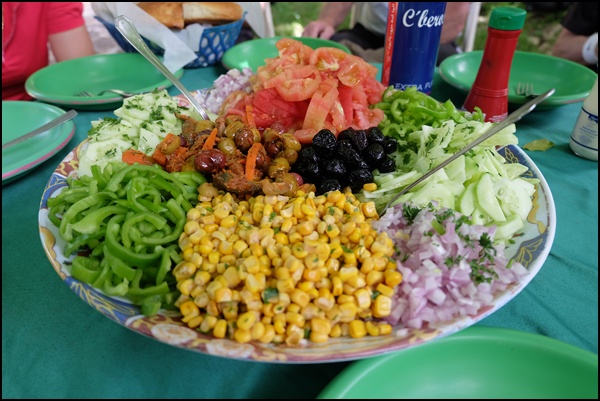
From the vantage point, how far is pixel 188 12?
9.38 ft

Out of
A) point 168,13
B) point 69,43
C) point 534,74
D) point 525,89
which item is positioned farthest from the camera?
point 69,43

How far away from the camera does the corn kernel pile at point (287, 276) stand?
1.07m

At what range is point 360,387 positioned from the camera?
95 cm

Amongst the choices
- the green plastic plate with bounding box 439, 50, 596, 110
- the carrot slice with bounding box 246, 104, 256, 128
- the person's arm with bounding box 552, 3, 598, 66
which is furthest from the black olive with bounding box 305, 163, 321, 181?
the person's arm with bounding box 552, 3, 598, 66

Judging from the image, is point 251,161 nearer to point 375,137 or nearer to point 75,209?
point 375,137

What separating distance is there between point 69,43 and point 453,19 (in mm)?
3363

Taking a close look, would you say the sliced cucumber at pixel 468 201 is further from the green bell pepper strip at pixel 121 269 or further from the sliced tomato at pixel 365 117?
the green bell pepper strip at pixel 121 269

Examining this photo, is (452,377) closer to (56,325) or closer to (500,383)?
(500,383)

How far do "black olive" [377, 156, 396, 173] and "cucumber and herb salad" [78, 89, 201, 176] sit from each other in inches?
36.9

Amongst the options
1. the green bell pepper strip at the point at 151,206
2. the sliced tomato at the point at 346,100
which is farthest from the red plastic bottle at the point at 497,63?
the green bell pepper strip at the point at 151,206

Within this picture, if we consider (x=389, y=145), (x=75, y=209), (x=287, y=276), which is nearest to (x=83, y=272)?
(x=75, y=209)

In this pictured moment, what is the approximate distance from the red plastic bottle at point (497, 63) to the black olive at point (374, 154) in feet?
3.08

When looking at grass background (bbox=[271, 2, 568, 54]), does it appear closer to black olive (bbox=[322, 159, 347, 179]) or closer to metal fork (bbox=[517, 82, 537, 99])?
metal fork (bbox=[517, 82, 537, 99])

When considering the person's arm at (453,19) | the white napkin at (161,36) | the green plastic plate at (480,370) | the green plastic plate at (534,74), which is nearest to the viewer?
the green plastic plate at (480,370)
